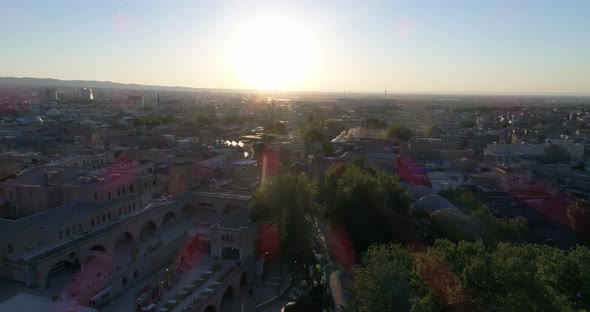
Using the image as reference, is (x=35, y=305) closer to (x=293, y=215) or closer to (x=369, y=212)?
(x=293, y=215)

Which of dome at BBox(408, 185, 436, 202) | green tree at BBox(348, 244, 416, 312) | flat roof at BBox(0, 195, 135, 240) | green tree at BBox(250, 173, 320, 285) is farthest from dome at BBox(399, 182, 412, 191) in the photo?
flat roof at BBox(0, 195, 135, 240)

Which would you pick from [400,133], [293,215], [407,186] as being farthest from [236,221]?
[400,133]

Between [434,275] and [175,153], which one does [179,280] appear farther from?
[175,153]

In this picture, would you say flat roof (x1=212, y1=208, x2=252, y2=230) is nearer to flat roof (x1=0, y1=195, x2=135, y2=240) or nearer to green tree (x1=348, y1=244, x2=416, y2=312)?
flat roof (x1=0, y1=195, x2=135, y2=240)

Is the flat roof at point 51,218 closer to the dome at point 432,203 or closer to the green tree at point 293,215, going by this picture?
the green tree at point 293,215

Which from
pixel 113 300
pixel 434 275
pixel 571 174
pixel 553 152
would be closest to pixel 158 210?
pixel 113 300
